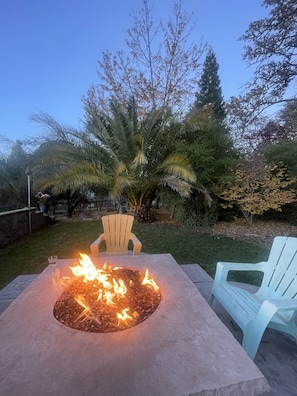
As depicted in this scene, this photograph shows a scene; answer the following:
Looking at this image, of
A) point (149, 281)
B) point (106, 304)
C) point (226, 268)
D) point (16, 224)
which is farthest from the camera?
point (16, 224)

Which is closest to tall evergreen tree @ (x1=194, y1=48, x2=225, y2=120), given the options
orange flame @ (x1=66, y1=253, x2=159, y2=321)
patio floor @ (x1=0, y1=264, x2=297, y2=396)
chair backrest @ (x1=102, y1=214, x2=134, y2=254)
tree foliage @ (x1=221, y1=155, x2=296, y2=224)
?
tree foliage @ (x1=221, y1=155, x2=296, y2=224)

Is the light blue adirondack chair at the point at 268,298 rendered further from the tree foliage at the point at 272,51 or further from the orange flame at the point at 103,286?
the tree foliage at the point at 272,51

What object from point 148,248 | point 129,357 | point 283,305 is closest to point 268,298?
point 283,305

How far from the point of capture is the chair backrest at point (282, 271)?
1933 millimetres

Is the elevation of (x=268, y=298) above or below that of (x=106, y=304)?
below

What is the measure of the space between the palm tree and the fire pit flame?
147 inches

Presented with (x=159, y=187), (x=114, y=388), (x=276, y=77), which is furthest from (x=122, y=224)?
(x=276, y=77)

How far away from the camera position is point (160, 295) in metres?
1.66

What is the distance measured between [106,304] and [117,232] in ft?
6.40

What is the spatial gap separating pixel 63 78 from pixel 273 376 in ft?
35.2

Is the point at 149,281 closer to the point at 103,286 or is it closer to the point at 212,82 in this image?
the point at 103,286

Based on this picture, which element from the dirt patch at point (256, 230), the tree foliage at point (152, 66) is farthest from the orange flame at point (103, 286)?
the tree foliage at point (152, 66)

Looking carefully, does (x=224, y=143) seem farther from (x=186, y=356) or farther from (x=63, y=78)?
(x=63, y=78)

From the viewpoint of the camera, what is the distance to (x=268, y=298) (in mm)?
2014
